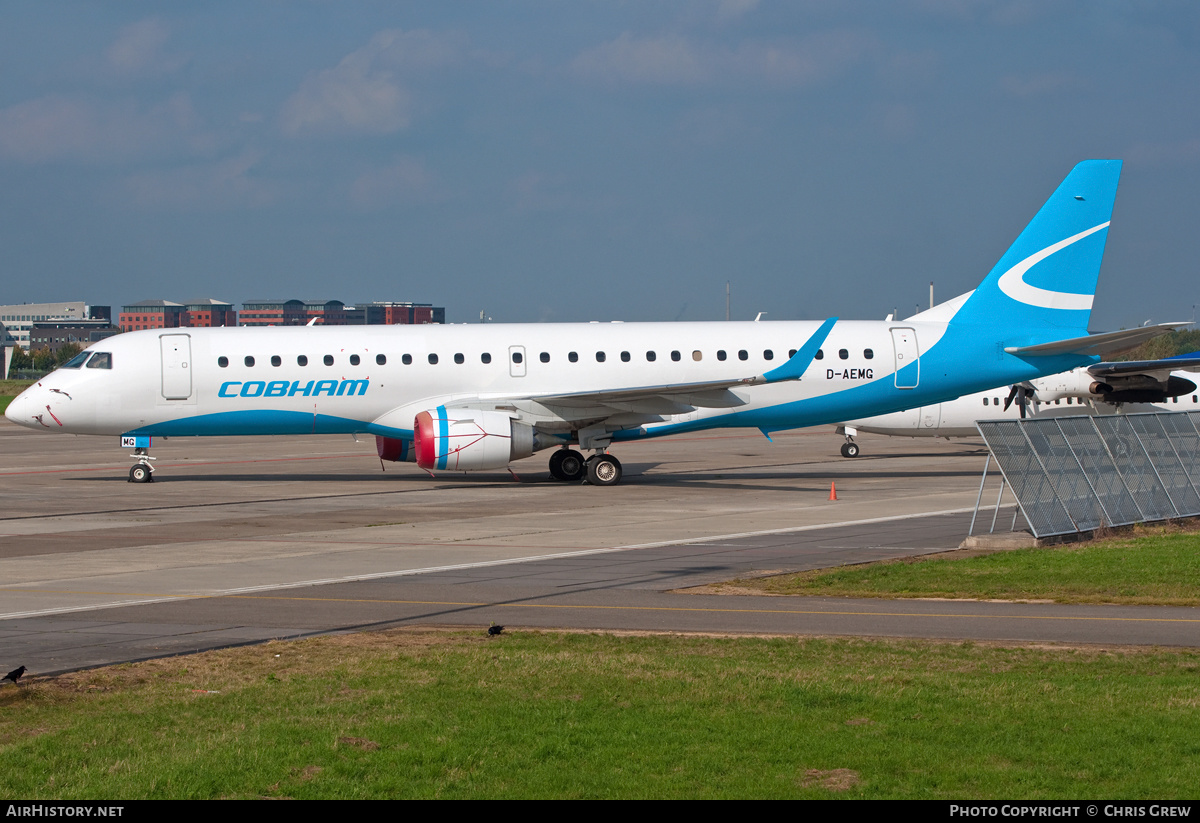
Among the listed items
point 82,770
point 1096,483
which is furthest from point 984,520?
point 82,770

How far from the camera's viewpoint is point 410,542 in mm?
21562

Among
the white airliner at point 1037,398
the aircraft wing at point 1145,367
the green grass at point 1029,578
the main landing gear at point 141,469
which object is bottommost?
the green grass at point 1029,578

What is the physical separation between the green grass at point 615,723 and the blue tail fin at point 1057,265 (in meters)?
24.1

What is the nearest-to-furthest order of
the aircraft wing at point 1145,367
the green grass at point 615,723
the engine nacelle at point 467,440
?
1. the green grass at point 615,723
2. the engine nacelle at point 467,440
3. the aircraft wing at point 1145,367

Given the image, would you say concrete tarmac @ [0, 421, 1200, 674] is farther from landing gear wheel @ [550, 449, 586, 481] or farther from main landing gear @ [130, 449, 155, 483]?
landing gear wheel @ [550, 449, 586, 481]

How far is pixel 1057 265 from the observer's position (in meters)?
35.2

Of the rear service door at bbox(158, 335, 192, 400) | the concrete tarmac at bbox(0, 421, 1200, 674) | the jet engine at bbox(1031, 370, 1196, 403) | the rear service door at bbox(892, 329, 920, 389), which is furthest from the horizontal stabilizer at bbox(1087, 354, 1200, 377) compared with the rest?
the rear service door at bbox(158, 335, 192, 400)

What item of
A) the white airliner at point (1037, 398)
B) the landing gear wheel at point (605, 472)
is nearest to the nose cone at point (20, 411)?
the landing gear wheel at point (605, 472)

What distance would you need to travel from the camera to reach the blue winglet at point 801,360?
1224 inches

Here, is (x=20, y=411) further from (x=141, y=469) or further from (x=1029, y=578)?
(x=1029, y=578)

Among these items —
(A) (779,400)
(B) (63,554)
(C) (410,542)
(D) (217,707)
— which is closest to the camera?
(D) (217,707)

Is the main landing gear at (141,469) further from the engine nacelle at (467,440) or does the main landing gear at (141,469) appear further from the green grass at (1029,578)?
the green grass at (1029,578)

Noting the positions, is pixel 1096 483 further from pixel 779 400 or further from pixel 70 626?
pixel 70 626

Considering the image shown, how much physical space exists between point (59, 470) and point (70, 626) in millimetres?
28719
